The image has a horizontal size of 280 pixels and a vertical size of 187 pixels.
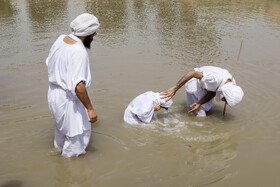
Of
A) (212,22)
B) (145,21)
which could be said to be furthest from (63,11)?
(212,22)

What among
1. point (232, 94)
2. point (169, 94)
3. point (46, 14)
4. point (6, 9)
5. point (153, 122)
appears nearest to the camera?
point (232, 94)

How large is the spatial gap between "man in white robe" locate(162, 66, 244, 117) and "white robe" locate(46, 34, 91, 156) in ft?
5.73

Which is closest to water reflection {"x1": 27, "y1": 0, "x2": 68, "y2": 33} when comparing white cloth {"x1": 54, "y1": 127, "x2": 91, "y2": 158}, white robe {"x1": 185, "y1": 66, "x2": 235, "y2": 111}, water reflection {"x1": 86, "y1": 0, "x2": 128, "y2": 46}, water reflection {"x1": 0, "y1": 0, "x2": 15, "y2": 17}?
water reflection {"x1": 0, "y1": 0, "x2": 15, "y2": 17}

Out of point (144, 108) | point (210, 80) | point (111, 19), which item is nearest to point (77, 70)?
point (144, 108)

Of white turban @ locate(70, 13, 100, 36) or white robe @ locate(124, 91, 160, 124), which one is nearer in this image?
white turban @ locate(70, 13, 100, 36)

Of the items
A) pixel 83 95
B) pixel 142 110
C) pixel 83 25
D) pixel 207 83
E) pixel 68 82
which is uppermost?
pixel 83 25

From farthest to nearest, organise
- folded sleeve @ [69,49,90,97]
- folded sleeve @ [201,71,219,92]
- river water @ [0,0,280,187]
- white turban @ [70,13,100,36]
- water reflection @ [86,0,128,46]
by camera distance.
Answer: water reflection @ [86,0,128,46], folded sleeve @ [201,71,219,92], river water @ [0,0,280,187], white turban @ [70,13,100,36], folded sleeve @ [69,49,90,97]

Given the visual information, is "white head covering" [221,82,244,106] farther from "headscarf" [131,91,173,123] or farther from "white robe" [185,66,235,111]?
"headscarf" [131,91,173,123]

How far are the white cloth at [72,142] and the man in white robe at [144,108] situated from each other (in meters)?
1.21

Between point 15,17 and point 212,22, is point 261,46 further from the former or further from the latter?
point 15,17

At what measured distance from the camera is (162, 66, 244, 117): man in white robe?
4.48 m

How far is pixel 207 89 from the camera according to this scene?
4.77 meters

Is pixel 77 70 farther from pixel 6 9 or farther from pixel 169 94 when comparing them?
pixel 6 9

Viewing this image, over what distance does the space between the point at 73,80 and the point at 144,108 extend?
1753 millimetres
